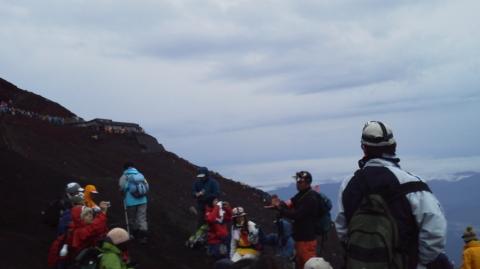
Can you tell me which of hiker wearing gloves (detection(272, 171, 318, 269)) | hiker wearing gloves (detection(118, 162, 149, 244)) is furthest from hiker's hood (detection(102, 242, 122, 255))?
hiker wearing gloves (detection(118, 162, 149, 244))

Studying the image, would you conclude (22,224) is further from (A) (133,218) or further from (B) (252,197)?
(B) (252,197)

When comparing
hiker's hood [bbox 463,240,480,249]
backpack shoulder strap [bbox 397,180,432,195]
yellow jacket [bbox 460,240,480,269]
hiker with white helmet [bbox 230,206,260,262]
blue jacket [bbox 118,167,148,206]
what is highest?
blue jacket [bbox 118,167,148,206]

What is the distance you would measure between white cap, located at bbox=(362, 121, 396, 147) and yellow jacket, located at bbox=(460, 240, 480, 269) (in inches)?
178

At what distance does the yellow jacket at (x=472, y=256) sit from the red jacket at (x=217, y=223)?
5.44 metres

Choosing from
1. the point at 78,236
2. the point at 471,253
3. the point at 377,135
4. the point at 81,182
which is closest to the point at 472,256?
the point at 471,253

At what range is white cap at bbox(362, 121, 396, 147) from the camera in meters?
4.91

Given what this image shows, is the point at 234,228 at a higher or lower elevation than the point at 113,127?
lower

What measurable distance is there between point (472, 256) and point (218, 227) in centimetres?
576

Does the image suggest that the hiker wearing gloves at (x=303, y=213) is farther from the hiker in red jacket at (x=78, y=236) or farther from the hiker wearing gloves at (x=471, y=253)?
the hiker in red jacket at (x=78, y=236)

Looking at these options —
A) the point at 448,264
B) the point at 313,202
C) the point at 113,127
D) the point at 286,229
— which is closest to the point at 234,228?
the point at 286,229

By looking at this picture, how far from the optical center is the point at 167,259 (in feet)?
44.3

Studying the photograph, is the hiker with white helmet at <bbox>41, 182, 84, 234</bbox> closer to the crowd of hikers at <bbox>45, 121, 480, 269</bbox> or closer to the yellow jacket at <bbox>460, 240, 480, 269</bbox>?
the crowd of hikers at <bbox>45, 121, 480, 269</bbox>

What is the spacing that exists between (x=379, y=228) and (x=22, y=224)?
1077cm

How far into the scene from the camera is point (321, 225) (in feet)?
32.2
